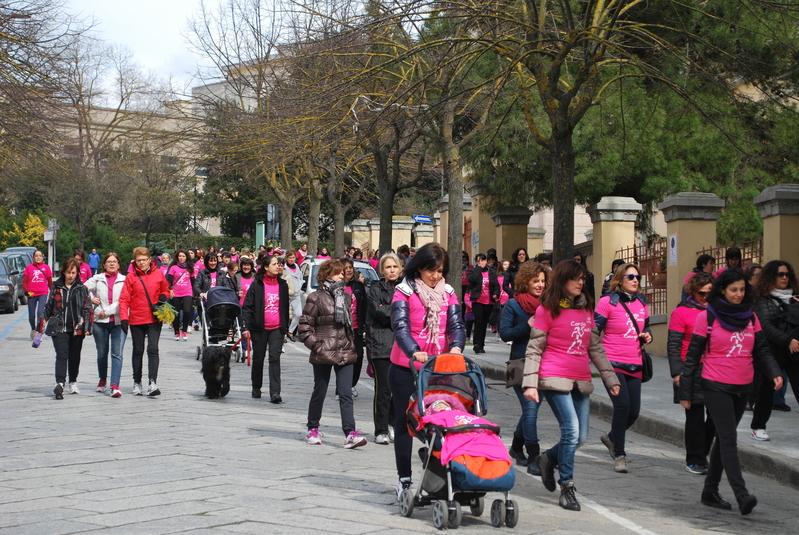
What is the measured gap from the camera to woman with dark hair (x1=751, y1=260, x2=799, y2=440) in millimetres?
9016

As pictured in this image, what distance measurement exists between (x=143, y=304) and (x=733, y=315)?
7127 millimetres

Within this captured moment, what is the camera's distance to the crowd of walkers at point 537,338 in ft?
22.1

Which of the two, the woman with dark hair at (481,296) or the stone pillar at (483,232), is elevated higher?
the stone pillar at (483,232)

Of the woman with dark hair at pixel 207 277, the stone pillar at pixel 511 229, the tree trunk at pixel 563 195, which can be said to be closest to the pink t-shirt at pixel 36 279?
the woman with dark hair at pixel 207 277

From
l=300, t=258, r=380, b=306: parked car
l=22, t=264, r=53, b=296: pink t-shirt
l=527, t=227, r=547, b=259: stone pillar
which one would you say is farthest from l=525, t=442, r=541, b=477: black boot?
l=527, t=227, r=547, b=259: stone pillar

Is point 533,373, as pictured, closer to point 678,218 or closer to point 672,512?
point 672,512

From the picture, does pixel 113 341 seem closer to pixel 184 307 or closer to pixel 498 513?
pixel 498 513

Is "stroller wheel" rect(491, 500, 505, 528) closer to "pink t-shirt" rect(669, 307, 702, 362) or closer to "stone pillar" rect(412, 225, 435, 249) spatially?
"pink t-shirt" rect(669, 307, 702, 362)

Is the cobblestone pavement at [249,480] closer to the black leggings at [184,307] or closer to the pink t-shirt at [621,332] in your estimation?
the pink t-shirt at [621,332]

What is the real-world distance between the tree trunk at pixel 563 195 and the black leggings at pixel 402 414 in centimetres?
789

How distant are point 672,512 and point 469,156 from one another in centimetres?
1528

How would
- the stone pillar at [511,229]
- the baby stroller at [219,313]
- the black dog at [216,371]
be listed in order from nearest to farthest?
the black dog at [216,371] < the baby stroller at [219,313] < the stone pillar at [511,229]

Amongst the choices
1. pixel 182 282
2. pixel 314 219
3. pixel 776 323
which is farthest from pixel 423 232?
pixel 776 323

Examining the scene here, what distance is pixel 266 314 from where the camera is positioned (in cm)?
1194
